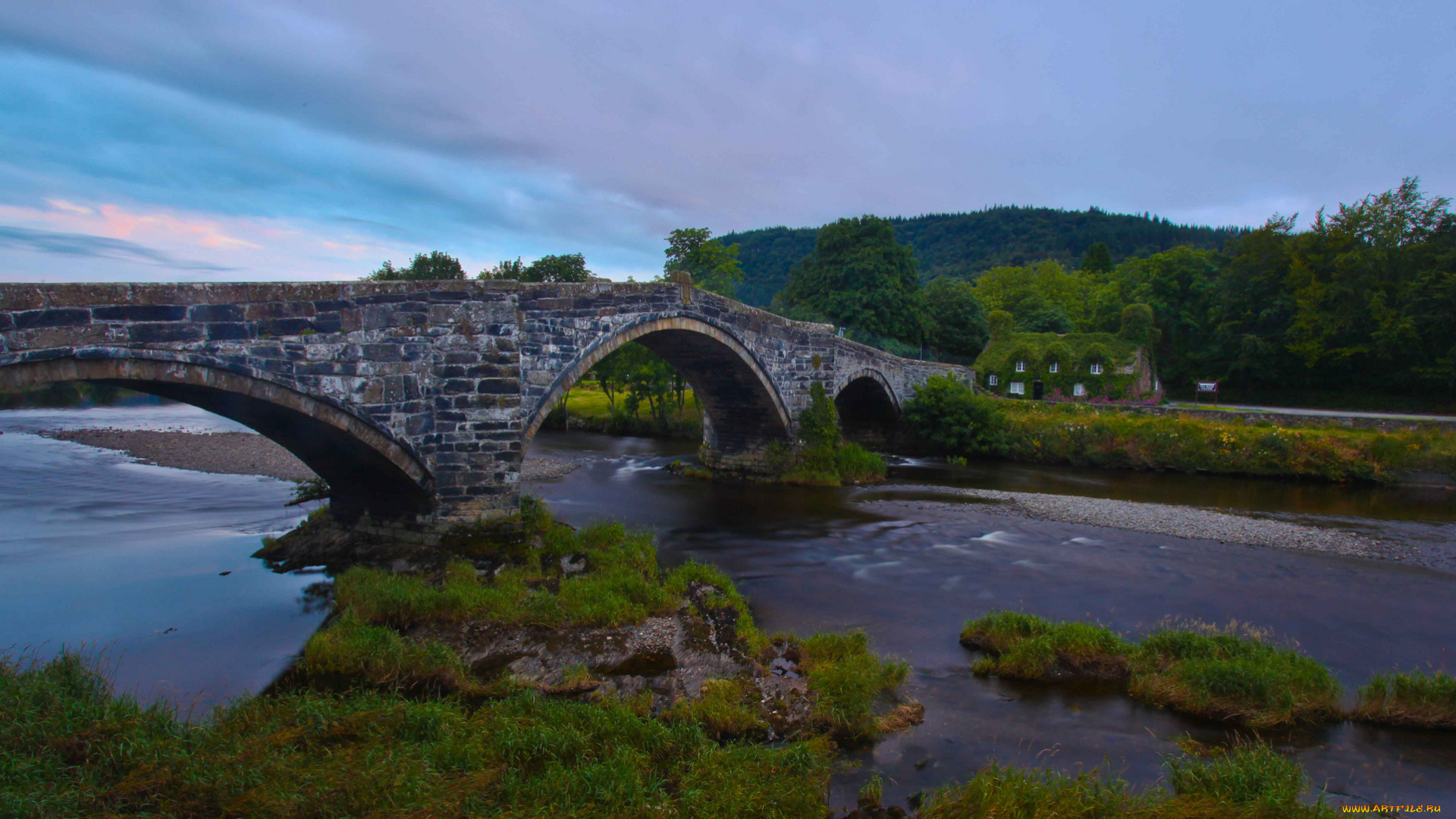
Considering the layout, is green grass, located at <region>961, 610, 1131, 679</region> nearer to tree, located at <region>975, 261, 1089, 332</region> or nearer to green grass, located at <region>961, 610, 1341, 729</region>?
green grass, located at <region>961, 610, 1341, 729</region>

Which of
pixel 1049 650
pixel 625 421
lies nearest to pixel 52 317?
pixel 1049 650

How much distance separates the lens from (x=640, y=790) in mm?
5020

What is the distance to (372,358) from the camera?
32.4ft

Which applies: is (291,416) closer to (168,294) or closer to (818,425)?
(168,294)

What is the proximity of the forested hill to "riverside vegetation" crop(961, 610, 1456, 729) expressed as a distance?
87191 mm

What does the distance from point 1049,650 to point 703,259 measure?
93.3 feet

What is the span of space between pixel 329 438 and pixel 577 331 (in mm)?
4435

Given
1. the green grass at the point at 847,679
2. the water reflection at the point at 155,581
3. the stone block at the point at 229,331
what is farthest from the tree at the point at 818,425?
the stone block at the point at 229,331

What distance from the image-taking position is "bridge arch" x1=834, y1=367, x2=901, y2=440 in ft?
87.8

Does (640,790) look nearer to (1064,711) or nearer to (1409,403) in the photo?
(1064,711)

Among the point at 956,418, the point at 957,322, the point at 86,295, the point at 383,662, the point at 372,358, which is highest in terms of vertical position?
the point at 957,322

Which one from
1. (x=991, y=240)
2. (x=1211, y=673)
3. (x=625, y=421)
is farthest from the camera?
(x=991, y=240)

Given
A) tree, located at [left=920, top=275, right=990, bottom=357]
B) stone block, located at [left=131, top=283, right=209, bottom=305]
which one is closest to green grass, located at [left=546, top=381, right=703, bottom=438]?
tree, located at [left=920, top=275, right=990, bottom=357]

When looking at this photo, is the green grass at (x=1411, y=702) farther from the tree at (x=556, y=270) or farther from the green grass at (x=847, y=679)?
the tree at (x=556, y=270)
